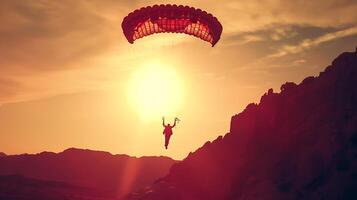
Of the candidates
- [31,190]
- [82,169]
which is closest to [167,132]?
[31,190]

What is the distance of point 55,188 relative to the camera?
308 feet

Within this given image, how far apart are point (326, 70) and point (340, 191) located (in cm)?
1707

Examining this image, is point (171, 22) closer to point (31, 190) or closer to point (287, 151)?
point (287, 151)

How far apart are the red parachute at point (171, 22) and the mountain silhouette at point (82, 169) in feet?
451

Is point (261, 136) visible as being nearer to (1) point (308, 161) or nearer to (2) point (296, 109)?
(2) point (296, 109)

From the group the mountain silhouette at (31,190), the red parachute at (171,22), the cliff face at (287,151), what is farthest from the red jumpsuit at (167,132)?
the mountain silhouette at (31,190)

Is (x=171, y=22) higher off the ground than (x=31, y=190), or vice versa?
(x=171, y=22)

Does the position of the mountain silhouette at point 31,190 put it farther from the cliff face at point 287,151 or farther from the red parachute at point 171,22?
the red parachute at point 171,22

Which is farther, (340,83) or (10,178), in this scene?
(10,178)

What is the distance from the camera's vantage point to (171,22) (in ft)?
84.8

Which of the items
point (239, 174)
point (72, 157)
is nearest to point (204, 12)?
point (239, 174)

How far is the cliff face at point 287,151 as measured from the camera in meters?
48.7

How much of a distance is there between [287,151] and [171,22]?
34554mm

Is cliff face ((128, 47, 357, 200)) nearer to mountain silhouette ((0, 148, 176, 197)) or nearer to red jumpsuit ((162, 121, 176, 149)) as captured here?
red jumpsuit ((162, 121, 176, 149))
